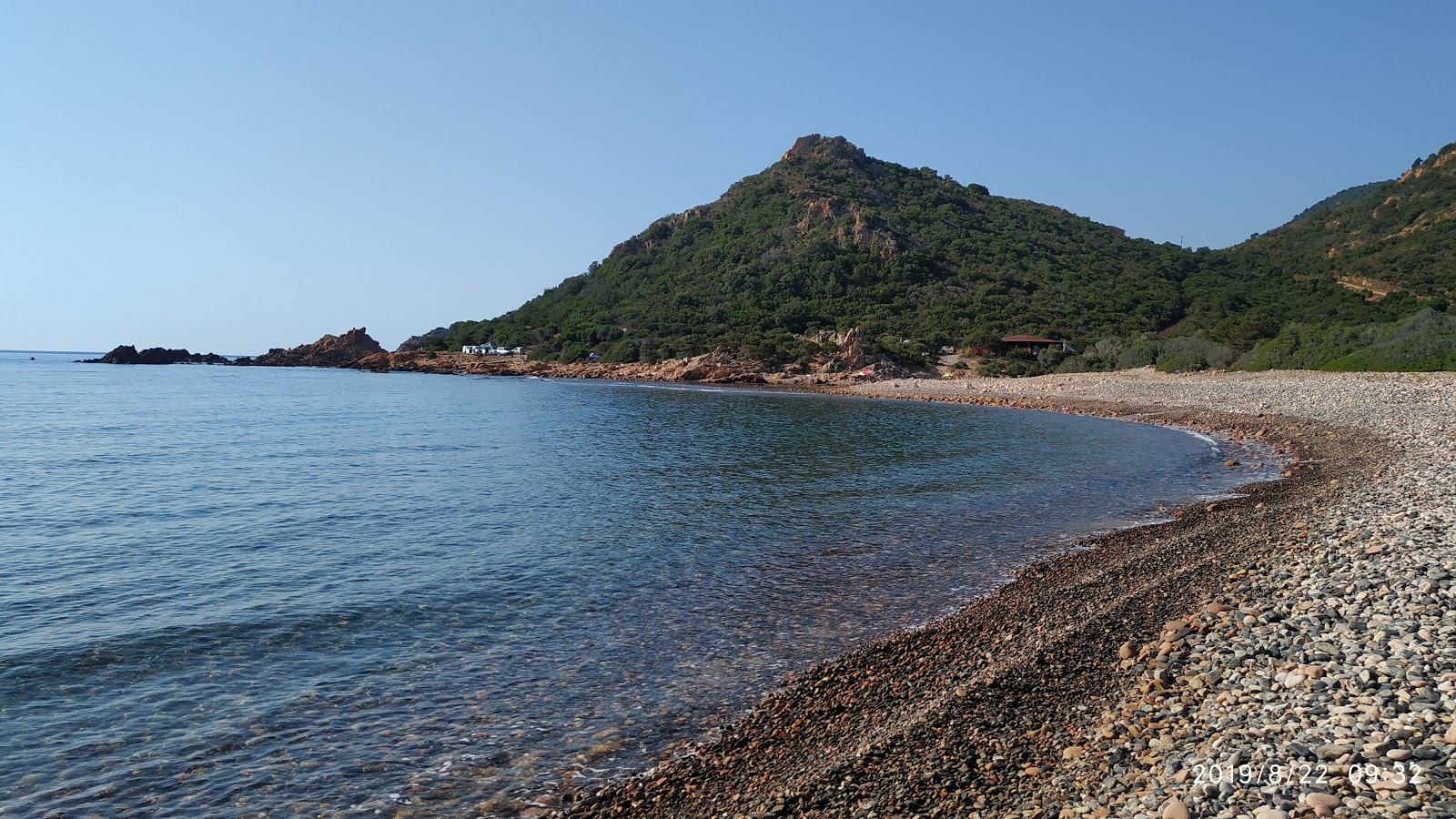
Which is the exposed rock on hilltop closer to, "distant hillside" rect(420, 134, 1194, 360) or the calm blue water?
"distant hillside" rect(420, 134, 1194, 360)

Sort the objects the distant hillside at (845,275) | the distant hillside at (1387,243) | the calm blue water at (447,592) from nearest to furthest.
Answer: the calm blue water at (447,592) < the distant hillside at (1387,243) < the distant hillside at (845,275)

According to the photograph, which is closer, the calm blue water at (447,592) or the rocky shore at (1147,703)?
the rocky shore at (1147,703)

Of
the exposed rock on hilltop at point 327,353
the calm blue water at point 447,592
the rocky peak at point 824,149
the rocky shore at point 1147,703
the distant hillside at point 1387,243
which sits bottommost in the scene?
the calm blue water at point 447,592

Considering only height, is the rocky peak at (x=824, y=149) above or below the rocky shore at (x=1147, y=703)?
above

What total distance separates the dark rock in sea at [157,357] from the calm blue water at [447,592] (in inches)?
4279

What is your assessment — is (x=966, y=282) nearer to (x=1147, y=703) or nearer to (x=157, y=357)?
(x=1147, y=703)

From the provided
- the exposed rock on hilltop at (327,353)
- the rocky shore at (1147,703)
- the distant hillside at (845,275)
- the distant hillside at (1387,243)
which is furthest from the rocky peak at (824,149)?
the rocky shore at (1147,703)

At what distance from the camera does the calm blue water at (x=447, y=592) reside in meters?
6.62

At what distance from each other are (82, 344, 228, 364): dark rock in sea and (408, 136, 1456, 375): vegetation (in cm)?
3228

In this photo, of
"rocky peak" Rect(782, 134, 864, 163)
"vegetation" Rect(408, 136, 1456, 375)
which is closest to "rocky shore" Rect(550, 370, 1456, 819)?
"vegetation" Rect(408, 136, 1456, 375)

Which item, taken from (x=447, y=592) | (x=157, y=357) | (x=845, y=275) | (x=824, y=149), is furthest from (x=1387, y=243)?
(x=157, y=357)

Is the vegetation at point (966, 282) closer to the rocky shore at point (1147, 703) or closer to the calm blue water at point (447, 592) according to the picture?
the calm blue water at point (447, 592)

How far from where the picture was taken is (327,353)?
4473 inches

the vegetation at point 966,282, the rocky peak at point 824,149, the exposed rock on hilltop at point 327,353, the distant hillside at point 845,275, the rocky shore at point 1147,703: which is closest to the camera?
the rocky shore at point 1147,703
